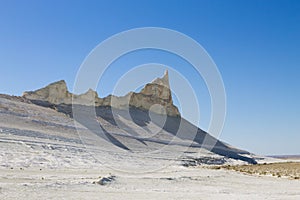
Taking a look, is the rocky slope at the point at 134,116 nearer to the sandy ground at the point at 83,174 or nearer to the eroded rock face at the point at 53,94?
the eroded rock face at the point at 53,94

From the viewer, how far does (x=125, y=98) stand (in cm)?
8394


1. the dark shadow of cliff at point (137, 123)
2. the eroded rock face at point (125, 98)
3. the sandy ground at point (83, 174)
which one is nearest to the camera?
the sandy ground at point (83, 174)

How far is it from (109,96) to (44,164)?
56101 mm

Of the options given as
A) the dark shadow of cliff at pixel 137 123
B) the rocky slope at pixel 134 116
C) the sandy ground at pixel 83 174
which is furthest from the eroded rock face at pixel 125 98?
the sandy ground at pixel 83 174

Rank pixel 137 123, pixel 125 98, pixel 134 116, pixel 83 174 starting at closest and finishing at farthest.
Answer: pixel 83 174 → pixel 137 123 → pixel 134 116 → pixel 125 98

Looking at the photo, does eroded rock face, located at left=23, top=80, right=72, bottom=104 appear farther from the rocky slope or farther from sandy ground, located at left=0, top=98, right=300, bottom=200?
sandy ground, located at left=0, top=98, right=300, bottom=200

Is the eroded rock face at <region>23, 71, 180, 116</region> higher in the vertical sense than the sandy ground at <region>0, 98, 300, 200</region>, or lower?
higher

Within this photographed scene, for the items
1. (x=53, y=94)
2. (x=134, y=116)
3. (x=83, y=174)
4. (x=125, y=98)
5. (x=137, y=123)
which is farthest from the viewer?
(x=125, y=98)

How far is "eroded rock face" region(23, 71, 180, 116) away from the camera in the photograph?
229ft

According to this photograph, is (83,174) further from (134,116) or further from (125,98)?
(125,98)

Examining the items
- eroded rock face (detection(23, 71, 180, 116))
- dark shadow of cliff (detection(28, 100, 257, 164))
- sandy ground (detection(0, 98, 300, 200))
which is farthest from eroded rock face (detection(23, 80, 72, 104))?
sandy ground (detection(0, 98, 300, 200))

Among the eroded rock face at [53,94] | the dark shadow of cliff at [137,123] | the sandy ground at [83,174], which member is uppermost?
the eroded rock face at [53,94]

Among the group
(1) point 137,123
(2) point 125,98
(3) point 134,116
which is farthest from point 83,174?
(2) point 125,98

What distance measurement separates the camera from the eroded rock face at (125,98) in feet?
229
